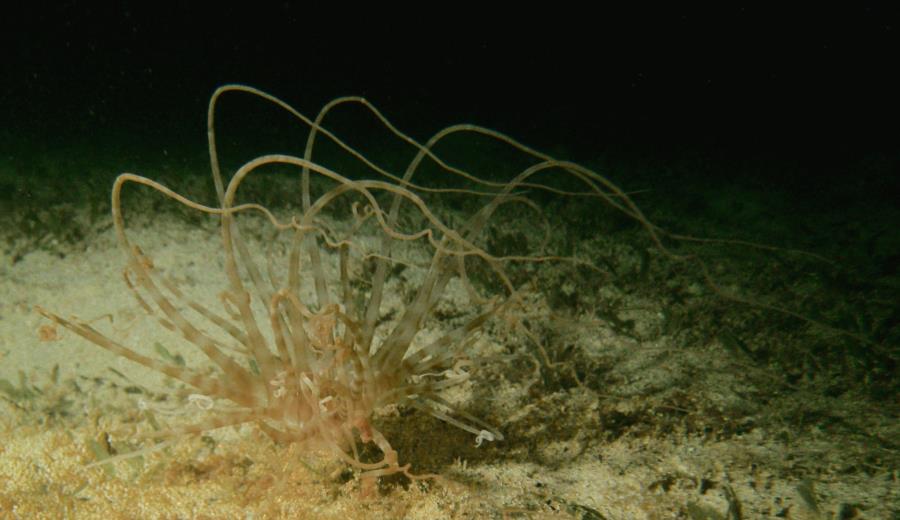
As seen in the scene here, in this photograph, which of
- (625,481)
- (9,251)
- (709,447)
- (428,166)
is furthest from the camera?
(428,166)

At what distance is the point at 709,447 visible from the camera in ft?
7.16

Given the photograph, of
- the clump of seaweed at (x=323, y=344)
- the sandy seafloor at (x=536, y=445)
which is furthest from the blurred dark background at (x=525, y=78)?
the clump of seaweed at (x=323, y=344)

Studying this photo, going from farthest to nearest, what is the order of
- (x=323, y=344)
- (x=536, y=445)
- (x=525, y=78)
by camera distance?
1. (x=525, y=78)
2. (x=536, y=445)
3. (x=323, y=344)

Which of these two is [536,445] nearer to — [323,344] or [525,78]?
[323,344]

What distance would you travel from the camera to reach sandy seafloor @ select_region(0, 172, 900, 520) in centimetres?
191

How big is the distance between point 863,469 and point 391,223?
1956 mm

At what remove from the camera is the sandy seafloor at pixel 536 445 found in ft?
6.26

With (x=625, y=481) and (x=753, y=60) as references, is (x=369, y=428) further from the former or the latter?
(x=753, y=60)

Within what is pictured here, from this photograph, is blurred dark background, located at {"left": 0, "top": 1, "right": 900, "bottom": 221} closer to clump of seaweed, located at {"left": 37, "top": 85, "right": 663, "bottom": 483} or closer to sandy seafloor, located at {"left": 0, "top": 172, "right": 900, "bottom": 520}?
sandy seafloor, located at {"left": 0, "top": 172, "right": 900, "bottom": 520}

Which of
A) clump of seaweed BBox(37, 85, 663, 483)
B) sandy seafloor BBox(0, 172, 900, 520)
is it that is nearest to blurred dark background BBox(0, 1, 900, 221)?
sandy seafloor BBox(0, 172, 900, 520)

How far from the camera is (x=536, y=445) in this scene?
7.43 feet

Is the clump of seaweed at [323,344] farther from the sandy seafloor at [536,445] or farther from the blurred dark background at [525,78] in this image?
the blurred dark background at [525,78]

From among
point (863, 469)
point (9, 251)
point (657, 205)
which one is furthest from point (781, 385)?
point (9, 251)

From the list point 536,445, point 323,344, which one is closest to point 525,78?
point 536,445
